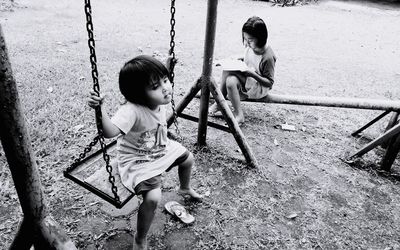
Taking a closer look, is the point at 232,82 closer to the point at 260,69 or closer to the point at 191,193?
the point at 260,69

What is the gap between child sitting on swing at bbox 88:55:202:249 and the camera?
6.48 ft

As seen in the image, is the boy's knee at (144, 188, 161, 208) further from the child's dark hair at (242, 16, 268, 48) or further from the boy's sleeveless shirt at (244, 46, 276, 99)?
the child's dark hair at (242, 16, 268, 48)

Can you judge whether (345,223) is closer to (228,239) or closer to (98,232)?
(228,239)

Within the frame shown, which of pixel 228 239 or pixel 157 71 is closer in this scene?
pixel 157 71

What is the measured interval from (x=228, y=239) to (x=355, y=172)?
165 centimetres

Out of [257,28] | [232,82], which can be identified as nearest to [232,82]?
[232,82]

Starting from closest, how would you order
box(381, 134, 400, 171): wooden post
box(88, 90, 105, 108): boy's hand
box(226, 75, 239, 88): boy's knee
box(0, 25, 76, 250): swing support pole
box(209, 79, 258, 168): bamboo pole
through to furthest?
box(0, 25, 76, 250): swing support pole < box(88, 90, 105, 108): boy's hand < box(209, 79, 258, 168): bamboo pole < box(381, 134, 400, 171): wooden post < box(226, 75, 239, 88): boy's knee

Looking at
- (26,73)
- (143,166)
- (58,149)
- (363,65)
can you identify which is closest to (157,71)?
(143,166)

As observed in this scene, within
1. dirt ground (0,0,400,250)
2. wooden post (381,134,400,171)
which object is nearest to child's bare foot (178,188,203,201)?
dirt ground (0,0,400,250)

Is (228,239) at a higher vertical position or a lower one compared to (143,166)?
lower

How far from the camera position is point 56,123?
353 cm

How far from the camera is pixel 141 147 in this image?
2158mm

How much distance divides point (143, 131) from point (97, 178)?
0.49 meters

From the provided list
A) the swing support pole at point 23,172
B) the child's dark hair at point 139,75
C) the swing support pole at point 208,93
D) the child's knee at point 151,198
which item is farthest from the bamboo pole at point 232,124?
the swing support pole at point 23,172
